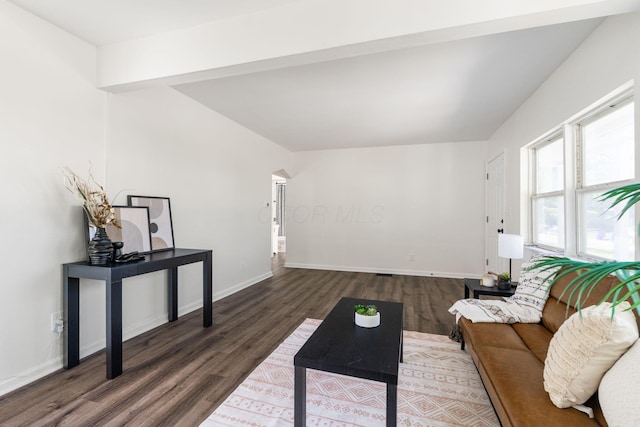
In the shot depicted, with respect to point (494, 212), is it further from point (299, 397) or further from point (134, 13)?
point (134, 13)

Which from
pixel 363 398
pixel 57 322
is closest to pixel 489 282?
pixel 363 398

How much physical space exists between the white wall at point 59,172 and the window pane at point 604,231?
3.77m

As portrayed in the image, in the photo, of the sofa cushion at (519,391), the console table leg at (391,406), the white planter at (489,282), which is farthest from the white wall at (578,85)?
the console table leg at (391,406)

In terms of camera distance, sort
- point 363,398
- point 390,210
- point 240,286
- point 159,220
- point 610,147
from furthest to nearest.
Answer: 1. point 390,210
2. point 240,286
3. point 159,220
4. point 610,147
5. point 363,398

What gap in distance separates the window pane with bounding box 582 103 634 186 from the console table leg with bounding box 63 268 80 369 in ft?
13.6

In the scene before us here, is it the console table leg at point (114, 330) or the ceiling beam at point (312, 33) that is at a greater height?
the ceiling beam at point (312, 33)

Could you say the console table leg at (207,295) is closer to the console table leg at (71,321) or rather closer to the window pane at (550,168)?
the console table leg at (71,321)

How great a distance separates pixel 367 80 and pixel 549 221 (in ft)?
8.34

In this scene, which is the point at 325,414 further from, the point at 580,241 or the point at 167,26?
the point at 167,26

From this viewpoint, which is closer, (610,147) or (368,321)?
(368,321)

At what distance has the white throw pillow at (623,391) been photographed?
992 mm

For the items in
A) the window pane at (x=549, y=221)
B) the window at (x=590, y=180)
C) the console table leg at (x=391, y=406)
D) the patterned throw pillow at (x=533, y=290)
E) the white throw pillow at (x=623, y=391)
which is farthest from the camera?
the window pane at (x=549, y=221)

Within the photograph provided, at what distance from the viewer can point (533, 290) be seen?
2287mm

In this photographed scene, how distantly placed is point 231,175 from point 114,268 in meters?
2.38
